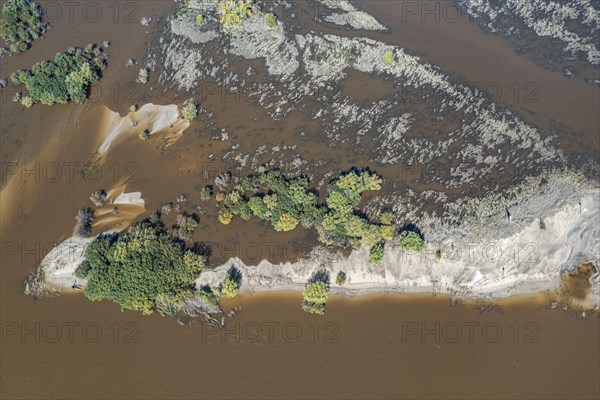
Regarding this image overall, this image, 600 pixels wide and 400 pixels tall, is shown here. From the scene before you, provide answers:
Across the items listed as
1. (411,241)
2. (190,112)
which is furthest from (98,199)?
(411,241)

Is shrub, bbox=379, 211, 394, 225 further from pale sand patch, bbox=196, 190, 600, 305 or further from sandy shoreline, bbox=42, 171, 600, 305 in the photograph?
pale sand patch, bbox=196, 190, 600, 305

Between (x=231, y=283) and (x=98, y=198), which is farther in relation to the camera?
(x=98, y=198)

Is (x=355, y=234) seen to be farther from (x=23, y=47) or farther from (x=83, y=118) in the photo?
(x=23, y=47)

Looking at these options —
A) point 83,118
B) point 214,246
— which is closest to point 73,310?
point 214,246

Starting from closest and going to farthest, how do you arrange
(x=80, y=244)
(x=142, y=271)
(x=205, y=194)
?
(x=142, y=271) → (x=80, y=244) → (x=205, y=194)

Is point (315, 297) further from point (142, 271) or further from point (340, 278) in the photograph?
point (142, 271)
